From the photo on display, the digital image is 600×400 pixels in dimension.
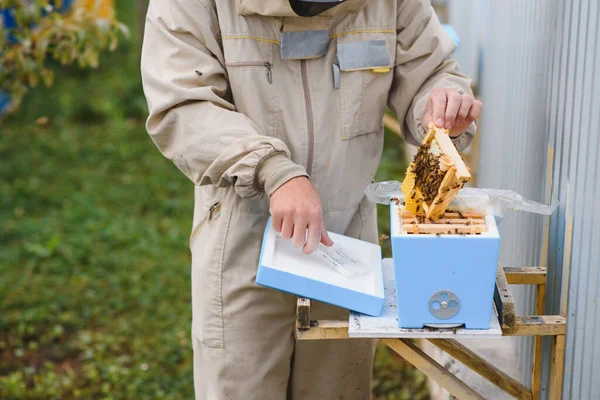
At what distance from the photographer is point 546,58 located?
7.84ft

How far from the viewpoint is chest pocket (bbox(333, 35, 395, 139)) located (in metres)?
2.36

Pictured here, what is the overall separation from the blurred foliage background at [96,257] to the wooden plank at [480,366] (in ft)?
5.07

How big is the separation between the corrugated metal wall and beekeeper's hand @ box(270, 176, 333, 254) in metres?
0.65

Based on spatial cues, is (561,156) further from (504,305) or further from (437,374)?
(437,374)

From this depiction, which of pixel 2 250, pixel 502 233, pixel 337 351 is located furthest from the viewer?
pixel 2 250

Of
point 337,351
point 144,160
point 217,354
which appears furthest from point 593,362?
point 144,160

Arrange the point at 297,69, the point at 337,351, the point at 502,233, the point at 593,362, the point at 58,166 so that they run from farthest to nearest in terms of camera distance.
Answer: the point at 58,166 < the point at 502,233 < the point at 337,351 < the point at 297,69 < the point at 593,362

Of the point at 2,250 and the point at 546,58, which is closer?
the point at 546,58

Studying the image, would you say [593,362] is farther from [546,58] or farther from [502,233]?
[502,233]

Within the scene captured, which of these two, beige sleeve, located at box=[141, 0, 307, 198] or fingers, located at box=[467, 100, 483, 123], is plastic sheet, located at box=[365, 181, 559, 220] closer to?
fingers, located at box=[467, 100, 483, 123]

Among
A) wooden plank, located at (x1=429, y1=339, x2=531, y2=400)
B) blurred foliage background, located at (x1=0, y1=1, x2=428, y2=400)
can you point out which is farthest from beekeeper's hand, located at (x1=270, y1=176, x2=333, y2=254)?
blurred foliage background, located at (x1=0, y1=1, x2=428, y2=400)

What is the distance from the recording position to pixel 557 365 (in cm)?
200

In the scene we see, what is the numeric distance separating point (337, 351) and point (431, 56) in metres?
0.98

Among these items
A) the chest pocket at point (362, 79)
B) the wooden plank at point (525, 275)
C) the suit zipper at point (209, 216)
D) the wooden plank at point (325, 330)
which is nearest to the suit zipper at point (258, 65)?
the chest pocket at point (362, 79)
